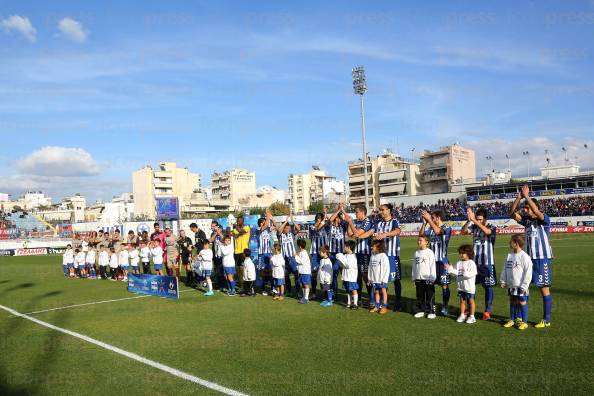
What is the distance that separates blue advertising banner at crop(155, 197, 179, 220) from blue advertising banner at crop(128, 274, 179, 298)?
3336 centimetres

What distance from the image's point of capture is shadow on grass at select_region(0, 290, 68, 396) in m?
6.11

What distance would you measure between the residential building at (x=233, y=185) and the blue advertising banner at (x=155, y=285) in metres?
120

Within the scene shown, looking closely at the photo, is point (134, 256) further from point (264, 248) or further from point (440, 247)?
point (440, 247)

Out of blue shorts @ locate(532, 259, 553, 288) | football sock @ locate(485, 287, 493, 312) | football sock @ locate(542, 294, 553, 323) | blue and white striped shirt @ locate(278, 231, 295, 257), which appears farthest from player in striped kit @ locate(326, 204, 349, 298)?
football sock @ locate(542, 294, 553, 323)

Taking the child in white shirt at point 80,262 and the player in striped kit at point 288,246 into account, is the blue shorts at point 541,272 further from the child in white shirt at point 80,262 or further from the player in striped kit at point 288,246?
the child in white shirt at point 80,262

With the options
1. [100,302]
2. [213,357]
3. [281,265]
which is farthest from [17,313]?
[213,357]

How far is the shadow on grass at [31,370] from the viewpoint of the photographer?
611 centimetres

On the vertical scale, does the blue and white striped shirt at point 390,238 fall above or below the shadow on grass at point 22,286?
above

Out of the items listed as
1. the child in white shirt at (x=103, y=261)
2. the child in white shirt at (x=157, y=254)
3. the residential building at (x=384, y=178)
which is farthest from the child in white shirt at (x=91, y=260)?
the residential building at (x=384, y=178)

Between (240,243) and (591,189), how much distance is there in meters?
53.8

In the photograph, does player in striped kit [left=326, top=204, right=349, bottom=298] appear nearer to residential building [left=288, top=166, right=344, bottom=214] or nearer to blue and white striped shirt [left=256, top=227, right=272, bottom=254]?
blue and white striped shirt [left=256, top=227, right=272, bottom=254]

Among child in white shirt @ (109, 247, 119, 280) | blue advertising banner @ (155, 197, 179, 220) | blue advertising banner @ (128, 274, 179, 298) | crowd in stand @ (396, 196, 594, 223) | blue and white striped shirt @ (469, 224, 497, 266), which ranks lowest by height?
blue advertising banner @ (128, 274, 179, 298)

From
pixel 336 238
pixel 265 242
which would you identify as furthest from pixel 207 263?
pixel 336 238

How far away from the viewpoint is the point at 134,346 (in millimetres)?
7992
